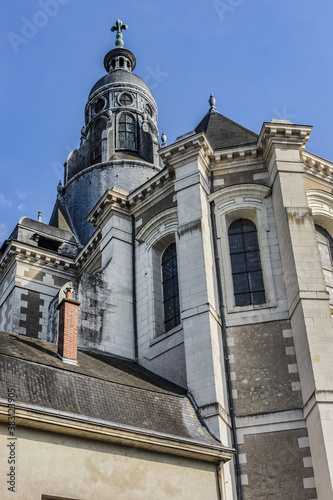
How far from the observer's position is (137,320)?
19.8 metres

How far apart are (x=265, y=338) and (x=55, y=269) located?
1025cm

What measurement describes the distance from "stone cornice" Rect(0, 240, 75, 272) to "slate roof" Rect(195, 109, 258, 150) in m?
7.06

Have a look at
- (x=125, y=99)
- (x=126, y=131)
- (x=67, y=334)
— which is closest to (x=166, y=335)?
(x=67, y=334)

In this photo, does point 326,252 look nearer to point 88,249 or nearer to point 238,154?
point 238,154

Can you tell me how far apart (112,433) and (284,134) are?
1034 centimetres

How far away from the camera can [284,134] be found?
62.4ft

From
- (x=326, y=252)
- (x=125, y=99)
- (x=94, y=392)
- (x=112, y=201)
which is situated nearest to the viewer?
(x=94, y=392)

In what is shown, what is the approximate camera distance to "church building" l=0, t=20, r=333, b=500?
12664mm

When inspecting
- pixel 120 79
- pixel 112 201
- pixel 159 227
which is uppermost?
pixel 120 79

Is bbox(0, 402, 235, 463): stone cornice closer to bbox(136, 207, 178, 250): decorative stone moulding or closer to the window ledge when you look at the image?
the window ledge

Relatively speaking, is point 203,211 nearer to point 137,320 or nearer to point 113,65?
point 137,320

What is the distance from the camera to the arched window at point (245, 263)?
59.5 feet

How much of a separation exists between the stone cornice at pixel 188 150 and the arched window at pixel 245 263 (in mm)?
2247

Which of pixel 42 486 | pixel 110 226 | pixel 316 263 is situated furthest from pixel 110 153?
pixel 42 486
